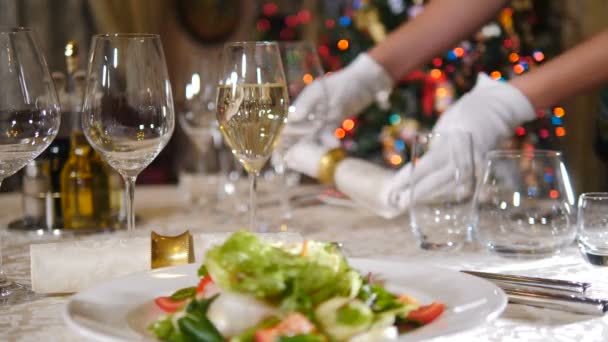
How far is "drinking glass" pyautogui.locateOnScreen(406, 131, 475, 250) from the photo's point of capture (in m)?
1.23

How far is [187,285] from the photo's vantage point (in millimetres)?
854

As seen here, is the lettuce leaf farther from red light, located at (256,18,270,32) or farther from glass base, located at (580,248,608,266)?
red light, located at (256,18,270,32)

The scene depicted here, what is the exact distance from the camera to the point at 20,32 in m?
0.94

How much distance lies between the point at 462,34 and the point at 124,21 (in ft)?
12.9

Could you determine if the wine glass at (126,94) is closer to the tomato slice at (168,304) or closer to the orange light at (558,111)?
the tomato slice at (168,304)

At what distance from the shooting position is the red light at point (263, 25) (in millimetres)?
5246

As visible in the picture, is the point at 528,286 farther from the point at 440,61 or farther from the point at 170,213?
the point at 440,61

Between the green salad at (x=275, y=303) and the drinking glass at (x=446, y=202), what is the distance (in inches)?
21.8

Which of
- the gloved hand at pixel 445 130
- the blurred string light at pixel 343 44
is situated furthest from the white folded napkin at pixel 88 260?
the blurred string light at pixel 343 44

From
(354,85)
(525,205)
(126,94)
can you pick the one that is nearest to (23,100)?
(126,94)

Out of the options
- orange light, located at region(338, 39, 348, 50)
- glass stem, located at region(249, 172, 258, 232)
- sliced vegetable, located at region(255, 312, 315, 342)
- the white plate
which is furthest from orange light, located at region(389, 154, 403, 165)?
sliced vegetable, located at region(255, 312, 315, 342)

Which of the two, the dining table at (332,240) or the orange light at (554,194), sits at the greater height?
the orange light at (554,194)

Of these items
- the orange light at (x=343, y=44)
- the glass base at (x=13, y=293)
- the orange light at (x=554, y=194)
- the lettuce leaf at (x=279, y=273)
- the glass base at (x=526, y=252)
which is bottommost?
the glass base at (x=13, y=293)

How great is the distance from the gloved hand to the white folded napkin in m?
0.44
